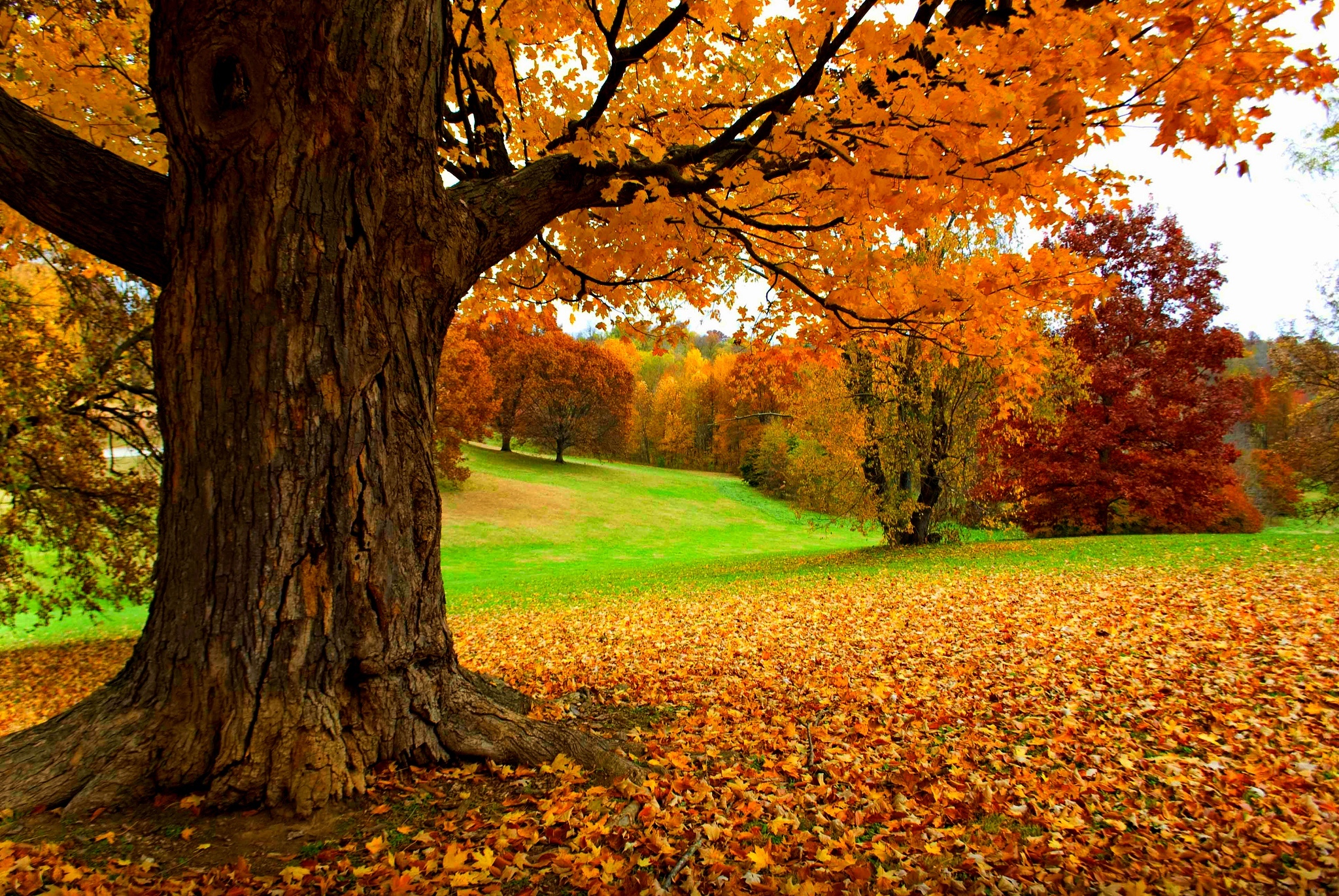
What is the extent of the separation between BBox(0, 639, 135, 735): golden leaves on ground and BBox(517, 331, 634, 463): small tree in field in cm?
2920

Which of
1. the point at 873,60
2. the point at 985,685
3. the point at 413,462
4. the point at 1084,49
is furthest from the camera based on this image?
the point at 985,685

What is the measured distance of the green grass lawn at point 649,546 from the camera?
12.3 meters

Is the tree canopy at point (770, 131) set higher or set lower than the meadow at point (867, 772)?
higher

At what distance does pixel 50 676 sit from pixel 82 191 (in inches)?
396

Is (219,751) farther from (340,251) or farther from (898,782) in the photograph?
(898,782)

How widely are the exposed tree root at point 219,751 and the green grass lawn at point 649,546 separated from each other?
29.3 ft

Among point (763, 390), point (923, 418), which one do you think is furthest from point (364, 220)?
point (763, 390)

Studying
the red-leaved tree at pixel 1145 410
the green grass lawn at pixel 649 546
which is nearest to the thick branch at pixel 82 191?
the green grass lawn at pixel 649 546

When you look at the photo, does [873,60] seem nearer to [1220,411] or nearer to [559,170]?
[559,170]

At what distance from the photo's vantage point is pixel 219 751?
2580 millimetres

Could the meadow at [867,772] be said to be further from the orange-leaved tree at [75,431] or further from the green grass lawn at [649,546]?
the green grass lawn at [649,546]

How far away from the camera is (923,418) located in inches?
574

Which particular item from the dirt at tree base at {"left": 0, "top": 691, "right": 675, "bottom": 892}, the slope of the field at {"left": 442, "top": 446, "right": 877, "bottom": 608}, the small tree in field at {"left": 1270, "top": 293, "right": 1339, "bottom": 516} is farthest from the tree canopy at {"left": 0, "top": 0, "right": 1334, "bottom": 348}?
the small tree in field at {"left": 1270, "top": 293, "right": 1339, "bottom": 516}

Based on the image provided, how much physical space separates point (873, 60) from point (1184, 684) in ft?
15.9
